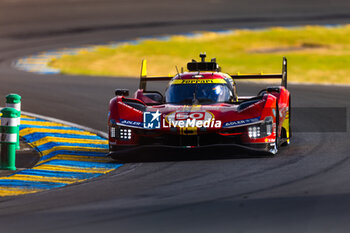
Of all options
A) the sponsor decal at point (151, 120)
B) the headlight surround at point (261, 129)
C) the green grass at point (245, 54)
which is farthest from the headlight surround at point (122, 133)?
the green grass at point (245, 54)

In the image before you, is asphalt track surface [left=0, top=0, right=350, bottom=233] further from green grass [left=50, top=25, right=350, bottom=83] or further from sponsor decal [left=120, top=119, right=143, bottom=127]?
green grass [left=50, top=25, right=350, bottom=83]

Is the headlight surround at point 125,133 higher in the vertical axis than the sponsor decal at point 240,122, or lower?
lower

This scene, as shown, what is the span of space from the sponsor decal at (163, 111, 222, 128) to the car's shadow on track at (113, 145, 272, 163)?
1.10ft

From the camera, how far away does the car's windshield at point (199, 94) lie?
12219mm

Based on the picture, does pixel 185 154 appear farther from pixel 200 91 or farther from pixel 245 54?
pixel 245 54

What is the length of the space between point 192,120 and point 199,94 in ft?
4.52

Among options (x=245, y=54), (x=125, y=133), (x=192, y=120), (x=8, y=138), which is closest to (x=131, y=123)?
(x=125, y=133)

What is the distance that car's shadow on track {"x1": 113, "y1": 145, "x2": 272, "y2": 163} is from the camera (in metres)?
10.8

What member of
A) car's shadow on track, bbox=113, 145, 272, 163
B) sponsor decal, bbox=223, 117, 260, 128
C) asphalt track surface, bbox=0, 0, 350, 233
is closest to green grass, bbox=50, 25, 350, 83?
asphalt track surface, bbox=0, 0, 350, 233

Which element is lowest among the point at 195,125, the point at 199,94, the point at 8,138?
the point at 8,138

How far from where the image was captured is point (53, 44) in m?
33.4

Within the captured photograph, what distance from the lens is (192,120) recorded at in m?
11.0

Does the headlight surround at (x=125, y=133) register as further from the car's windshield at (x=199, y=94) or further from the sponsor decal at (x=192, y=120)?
the car's windshield at (x=199, y=94)

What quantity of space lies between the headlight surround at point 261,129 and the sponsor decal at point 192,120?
468 mm
